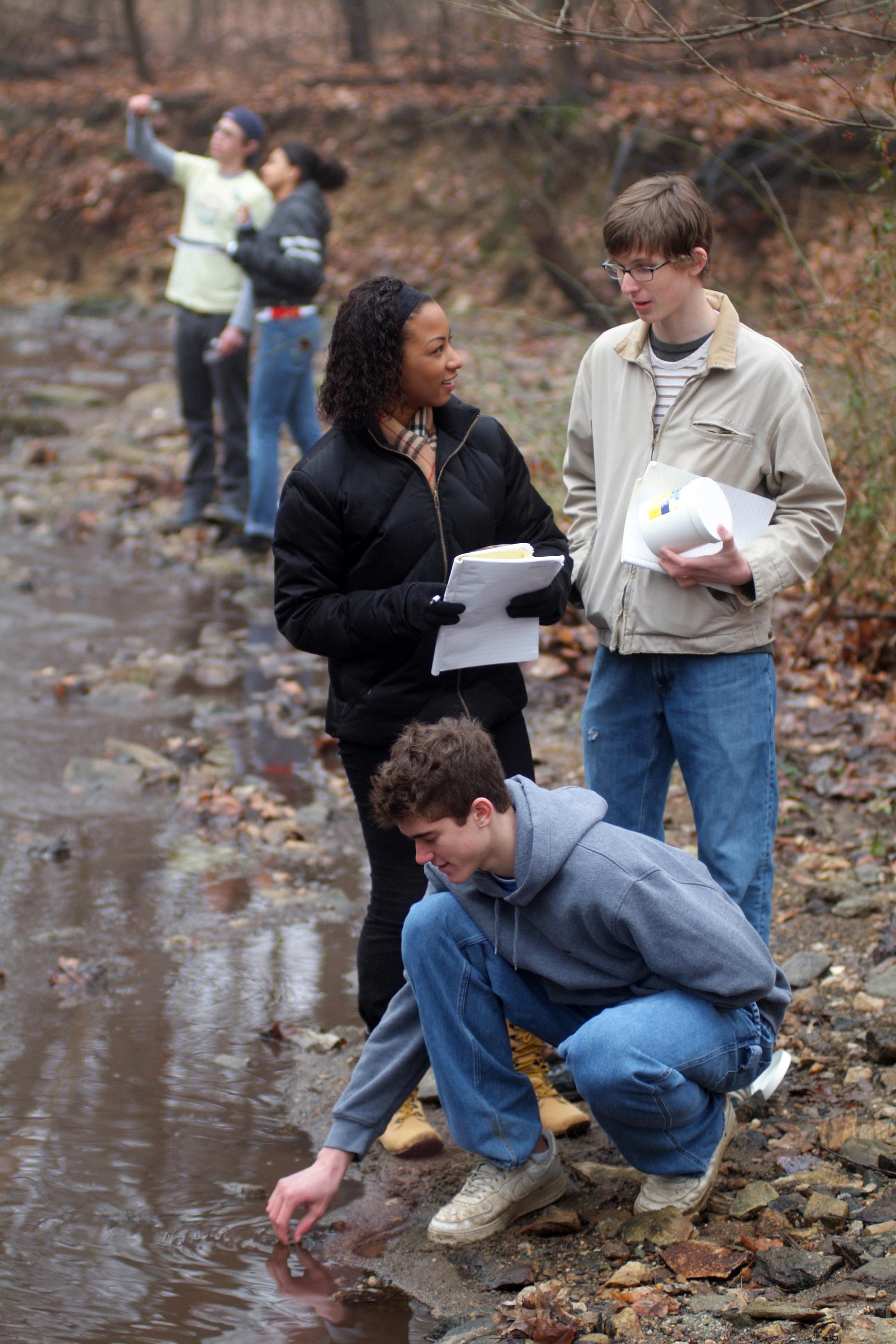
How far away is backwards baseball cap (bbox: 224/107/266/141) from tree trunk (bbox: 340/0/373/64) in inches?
554

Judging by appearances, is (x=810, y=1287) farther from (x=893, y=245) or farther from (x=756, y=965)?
(x=893, y=245)

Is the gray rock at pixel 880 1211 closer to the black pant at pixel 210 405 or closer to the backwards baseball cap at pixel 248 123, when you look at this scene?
the black pant at pixel 210 405

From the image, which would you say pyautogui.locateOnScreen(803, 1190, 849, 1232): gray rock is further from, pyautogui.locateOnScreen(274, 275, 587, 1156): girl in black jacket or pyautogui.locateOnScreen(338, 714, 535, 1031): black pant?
pyautogui.locateOnScreen(338, 714, 535, 1031): black pant

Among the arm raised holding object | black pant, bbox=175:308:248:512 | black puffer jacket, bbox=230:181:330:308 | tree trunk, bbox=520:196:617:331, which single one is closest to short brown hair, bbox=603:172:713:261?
the arm raised holding object

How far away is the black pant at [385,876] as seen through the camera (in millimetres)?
3381

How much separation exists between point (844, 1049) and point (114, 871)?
2670mm

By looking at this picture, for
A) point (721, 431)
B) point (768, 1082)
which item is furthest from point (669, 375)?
point (768, 1082)

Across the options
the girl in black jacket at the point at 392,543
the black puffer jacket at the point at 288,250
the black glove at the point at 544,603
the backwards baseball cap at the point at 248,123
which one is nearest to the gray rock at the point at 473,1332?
the girl in black jacket at the point at 392,543

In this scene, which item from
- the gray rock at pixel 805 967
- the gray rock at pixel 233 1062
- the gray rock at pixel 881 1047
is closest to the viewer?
the gray rock at pixel 881 1047

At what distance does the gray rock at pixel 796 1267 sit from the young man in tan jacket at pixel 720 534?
0.81 m

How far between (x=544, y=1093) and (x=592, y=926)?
915 mm

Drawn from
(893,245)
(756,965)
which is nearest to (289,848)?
(756,965)

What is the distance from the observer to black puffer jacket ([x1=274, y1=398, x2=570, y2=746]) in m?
3.18

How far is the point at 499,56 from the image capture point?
59.2 feet
